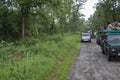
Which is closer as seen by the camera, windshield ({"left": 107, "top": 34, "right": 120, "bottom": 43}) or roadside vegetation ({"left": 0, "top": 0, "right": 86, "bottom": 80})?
roadside vegetation ({"left": 0, "top": 0, "right": 86, "bottom": 80})

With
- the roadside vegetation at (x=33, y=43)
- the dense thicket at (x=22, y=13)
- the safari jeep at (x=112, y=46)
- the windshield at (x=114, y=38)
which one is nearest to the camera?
the roadside vegetation at (x=33, y=43)

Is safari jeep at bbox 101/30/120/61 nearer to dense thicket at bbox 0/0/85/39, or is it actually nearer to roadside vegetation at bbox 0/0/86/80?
roadside vegetation at bbox 0/0/86/80

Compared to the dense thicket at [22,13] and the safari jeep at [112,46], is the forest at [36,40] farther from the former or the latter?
the safari jeep at [112,46]

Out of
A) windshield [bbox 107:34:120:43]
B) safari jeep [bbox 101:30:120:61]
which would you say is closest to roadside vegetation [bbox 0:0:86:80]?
safari jeep [bbox 101:30:120:61]

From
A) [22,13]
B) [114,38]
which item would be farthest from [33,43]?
[114,38]

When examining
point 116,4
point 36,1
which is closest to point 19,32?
point 36,1

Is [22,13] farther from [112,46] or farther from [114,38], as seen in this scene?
[112,46]

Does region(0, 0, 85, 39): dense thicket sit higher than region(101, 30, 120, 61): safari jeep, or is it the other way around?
region(0, 0, 85, 39): dense thicket

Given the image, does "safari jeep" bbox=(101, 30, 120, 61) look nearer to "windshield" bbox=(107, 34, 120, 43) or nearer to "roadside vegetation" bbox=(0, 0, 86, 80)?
"windshield" bbox=(107, 34, 120, 43)

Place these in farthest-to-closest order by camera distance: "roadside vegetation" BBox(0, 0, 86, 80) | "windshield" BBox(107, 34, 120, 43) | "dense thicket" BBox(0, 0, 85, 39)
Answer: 1. "dense thicket" BBox(0, 0, 85, 39)
2. "windshield" BBox(107, 34, 120, 43)
3. "roadside vegetation" BBox(0, 0, 86, 80)

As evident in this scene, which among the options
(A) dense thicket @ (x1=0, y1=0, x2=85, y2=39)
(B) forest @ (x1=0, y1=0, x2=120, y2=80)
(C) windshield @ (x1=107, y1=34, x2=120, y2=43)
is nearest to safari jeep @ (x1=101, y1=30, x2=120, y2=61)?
A: (C) windshield @ (x1=107, y1=34, x2=120, y2=43)

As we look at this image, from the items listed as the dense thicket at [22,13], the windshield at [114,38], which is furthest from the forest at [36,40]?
the windshield at [114,38]

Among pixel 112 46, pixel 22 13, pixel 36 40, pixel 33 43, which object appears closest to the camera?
pixel 112 46

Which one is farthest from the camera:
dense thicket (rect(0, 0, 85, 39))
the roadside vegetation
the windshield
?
dense thicket (rect(0, 0, 85, 39))
